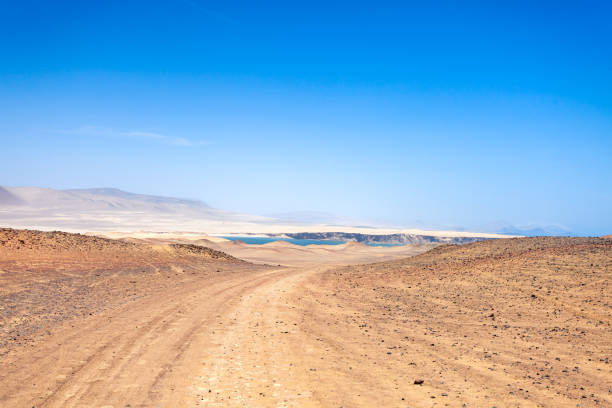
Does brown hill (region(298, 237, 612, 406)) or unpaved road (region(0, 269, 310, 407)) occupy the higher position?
brown hill (region(298, 237, 612, 406))

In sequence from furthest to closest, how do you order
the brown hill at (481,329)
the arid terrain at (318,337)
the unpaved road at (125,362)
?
the brown hill at (481,329), the arid terrain at (318,337), the unpaved road at (125,362)

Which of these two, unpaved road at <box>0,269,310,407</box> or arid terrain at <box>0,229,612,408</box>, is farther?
arid terrain at <box>0,229,612,408</box>

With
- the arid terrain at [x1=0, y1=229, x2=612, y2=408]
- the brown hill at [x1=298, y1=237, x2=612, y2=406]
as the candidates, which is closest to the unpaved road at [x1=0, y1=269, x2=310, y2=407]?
the arid terrain at [x1=0, y1=229, x2=612, y2=408]

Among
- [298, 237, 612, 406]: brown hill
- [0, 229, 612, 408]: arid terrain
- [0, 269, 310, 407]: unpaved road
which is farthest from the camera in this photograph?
[298, 237, 612, 406]: brown hill

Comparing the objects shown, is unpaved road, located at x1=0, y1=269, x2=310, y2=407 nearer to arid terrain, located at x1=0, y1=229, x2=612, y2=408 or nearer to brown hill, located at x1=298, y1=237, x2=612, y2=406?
arid terrain, located at x1=0, y1=229, x2=612, y2=408

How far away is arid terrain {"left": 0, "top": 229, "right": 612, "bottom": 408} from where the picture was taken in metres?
6.93

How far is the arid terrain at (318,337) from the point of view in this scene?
6926 mm

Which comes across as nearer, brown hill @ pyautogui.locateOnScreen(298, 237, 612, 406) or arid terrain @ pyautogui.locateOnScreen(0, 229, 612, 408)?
arid terrain @ pyautogui.locateOnScreen(0, 229, 612, 408)

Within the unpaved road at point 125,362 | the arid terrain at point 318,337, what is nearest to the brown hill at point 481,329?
the arid terrain at point 318,337

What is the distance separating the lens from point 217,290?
61.5 ft

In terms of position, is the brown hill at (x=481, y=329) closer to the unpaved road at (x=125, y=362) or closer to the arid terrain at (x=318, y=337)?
the arid terrain at (x=318, y=337)

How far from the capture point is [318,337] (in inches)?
419

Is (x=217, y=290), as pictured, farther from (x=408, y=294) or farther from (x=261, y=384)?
(x=261, y=384)

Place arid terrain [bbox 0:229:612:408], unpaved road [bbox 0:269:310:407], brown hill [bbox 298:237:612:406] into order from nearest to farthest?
unpaved road [bbox 0:269:310:407], arid terrain [bbox 0:229:612:408], brown hill [bbox 298:237:612:406]
